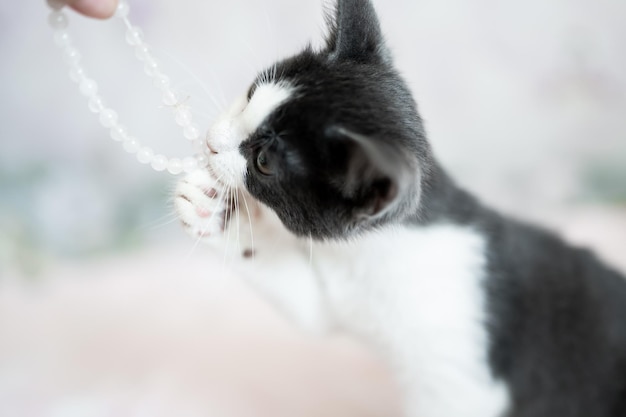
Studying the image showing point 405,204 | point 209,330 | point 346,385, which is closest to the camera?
point 405,204

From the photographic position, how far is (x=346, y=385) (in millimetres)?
1553

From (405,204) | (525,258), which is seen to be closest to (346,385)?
(525,258)

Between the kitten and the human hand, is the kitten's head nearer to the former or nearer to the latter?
the kitten

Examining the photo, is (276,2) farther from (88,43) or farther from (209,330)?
(209,330)

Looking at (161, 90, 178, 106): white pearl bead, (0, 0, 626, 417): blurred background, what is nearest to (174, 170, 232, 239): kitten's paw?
(161, 90, 178, 106): white pearl bead

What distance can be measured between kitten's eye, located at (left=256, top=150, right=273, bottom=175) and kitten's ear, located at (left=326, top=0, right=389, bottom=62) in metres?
0.19

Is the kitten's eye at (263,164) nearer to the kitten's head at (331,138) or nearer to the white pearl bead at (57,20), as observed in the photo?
the kitten's head at (331,138)

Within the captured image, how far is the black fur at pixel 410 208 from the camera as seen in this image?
2.96 feet

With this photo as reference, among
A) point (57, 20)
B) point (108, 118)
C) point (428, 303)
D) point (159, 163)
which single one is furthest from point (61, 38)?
point (428, 303)

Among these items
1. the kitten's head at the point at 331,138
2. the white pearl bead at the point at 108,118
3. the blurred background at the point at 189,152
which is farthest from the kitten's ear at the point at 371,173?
the blurred background at the point at 189,152

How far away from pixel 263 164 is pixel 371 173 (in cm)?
18

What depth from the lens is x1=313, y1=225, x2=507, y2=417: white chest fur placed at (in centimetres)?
116

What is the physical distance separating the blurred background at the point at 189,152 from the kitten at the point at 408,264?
337 mm

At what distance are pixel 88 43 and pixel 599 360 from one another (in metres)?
1.35
